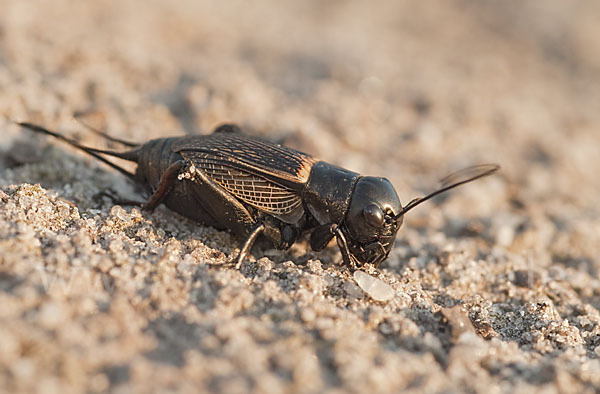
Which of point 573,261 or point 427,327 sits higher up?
point 573,261

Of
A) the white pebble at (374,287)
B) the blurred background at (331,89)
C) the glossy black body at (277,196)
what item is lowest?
the white pebble at (374,287)

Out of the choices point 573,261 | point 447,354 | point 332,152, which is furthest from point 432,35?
point 447,354

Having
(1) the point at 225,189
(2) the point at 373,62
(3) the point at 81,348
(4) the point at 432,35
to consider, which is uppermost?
(4) the point at 432,35

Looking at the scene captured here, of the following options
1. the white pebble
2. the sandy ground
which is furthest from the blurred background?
the white pebble

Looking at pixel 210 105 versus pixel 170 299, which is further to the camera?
pixel 210 105

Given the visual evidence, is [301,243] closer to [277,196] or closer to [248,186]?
[277,196]

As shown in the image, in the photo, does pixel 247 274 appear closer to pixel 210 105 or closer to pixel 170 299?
pixel 170 299

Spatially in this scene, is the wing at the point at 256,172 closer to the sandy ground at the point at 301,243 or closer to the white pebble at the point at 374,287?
the sandy ground at the point at 301,243

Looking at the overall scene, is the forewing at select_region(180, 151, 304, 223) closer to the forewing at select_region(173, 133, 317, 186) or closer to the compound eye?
the forewing at select_region(173, 133, 317, 186)

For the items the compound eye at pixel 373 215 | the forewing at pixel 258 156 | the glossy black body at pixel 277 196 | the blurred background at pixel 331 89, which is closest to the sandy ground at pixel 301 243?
the blurred background at pixel 331 89
